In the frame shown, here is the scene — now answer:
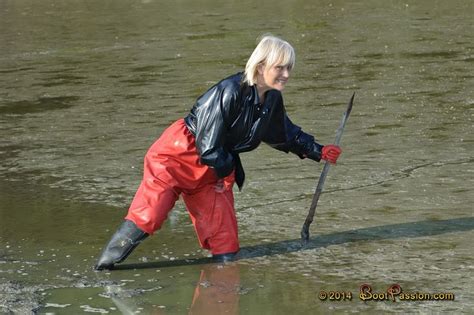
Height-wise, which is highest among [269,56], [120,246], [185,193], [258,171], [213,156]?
[269,56]

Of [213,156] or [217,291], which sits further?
[213,156]

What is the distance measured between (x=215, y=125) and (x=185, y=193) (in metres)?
0.50

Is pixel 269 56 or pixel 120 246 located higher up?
pixel 269 56

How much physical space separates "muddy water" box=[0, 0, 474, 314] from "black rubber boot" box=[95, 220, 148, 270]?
11cm

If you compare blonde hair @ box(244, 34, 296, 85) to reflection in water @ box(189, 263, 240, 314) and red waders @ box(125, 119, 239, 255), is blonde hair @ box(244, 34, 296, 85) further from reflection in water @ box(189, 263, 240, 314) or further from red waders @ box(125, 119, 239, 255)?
reflection in water @ box(189, 263, 240, 314)

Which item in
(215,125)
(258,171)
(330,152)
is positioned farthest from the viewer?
(258,171)

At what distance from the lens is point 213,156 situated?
5.96m

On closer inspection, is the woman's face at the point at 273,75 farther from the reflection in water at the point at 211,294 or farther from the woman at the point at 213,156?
Result: the reflection in water at the point at 211,294

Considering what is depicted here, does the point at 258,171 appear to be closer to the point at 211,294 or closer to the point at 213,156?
the point at 213,156

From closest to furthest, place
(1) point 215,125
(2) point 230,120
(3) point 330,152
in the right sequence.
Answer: (1) point 215,125 < (2) point 230,120 < (3) point 330,152

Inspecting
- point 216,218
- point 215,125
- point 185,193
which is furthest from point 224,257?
point 215,125

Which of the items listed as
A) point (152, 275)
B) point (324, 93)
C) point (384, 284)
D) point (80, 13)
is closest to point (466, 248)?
point (384, 284)

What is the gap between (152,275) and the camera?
5.97 metres

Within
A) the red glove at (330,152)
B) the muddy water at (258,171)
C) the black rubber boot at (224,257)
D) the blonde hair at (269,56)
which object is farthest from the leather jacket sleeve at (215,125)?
the red glove at (330,152)
